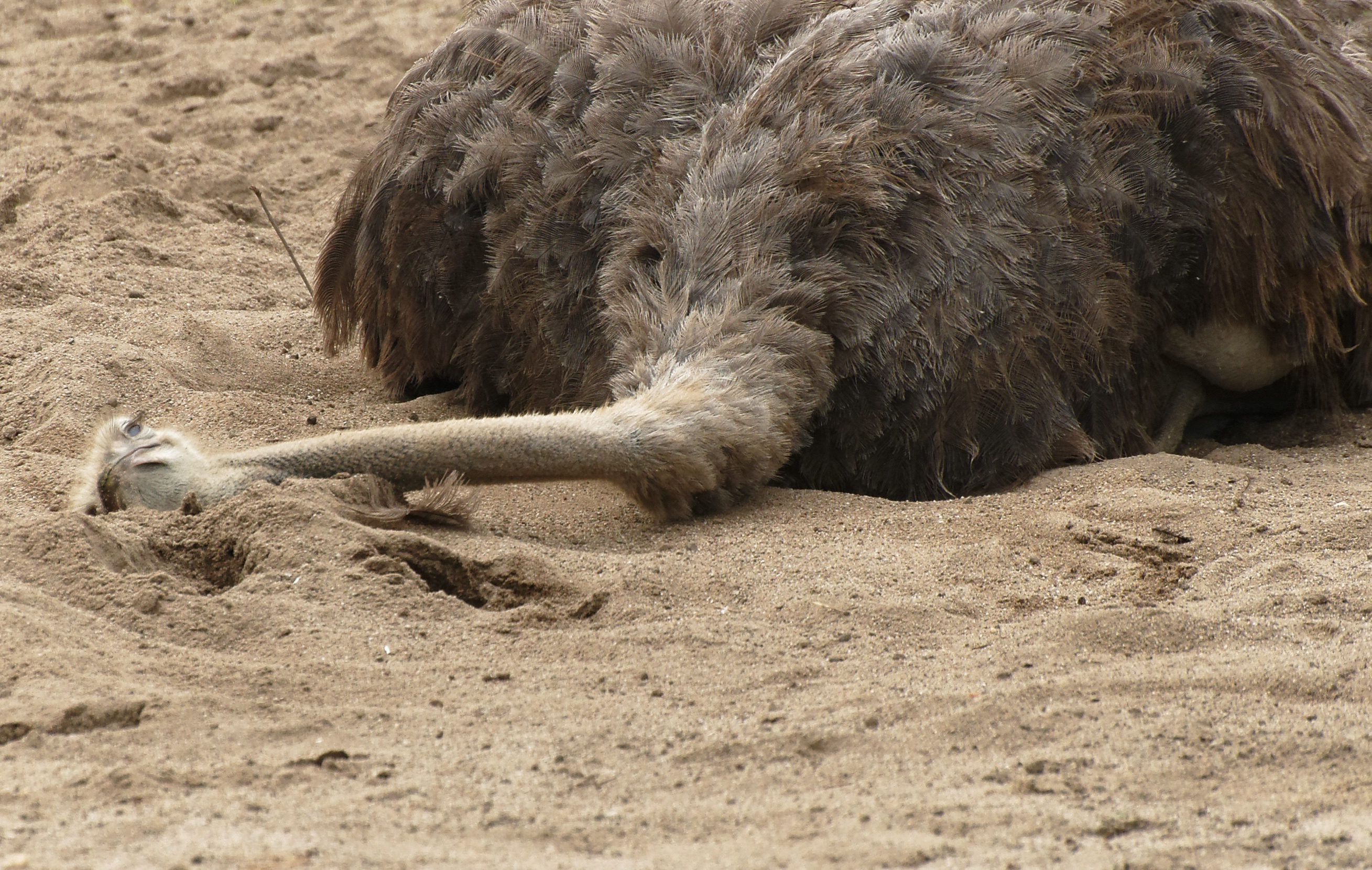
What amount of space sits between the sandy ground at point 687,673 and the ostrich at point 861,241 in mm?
235

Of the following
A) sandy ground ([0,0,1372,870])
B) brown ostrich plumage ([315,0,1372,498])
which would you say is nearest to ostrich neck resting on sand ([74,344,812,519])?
sandy ground ([0,0,1372,870])

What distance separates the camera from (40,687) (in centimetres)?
262

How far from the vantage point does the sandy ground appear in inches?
88.7

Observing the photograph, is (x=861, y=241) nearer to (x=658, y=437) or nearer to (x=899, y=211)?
(x=899, y=211)

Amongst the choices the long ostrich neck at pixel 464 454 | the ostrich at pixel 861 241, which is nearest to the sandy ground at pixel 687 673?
the long ostrich neck at pixel 464 454

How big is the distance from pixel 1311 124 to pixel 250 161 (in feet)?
16.2

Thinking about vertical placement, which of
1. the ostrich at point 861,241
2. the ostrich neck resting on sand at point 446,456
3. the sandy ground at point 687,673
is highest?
the ostrich at point 861,241

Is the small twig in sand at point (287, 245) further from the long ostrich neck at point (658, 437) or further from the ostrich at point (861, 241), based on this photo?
the long ostrich neck at point (658, 437)

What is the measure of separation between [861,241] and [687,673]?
4.96ft

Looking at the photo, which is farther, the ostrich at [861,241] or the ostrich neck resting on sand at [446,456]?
the ostrich at [861,241]

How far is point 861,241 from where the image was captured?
12.9 feet

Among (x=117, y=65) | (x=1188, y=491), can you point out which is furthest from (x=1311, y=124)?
(x=117, y=65)

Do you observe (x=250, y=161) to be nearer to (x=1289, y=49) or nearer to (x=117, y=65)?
(x=117, y=65)

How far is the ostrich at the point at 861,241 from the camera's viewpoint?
371cm
